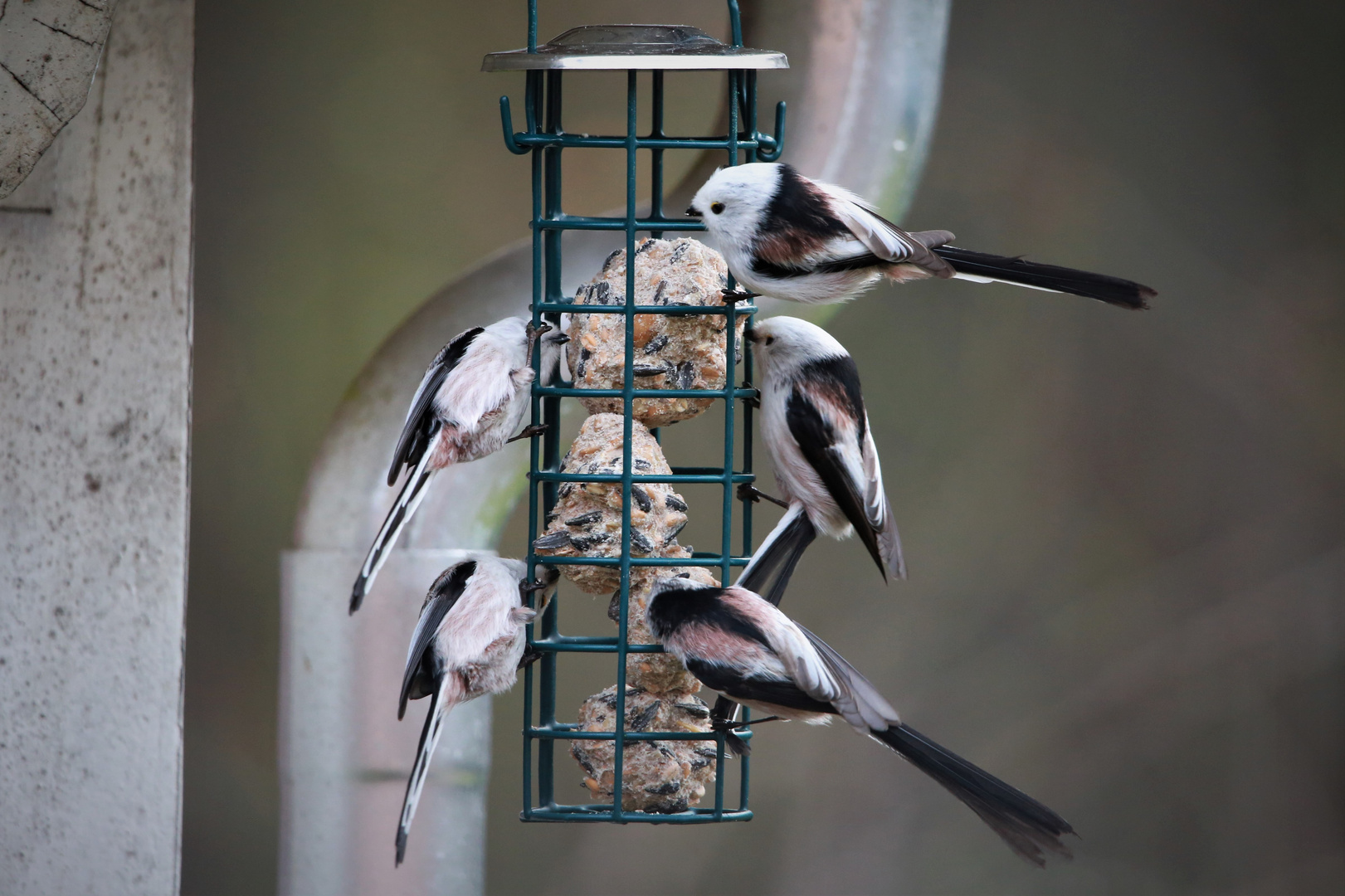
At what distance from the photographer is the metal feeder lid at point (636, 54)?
166 cm

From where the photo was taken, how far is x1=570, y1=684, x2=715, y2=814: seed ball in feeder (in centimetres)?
190

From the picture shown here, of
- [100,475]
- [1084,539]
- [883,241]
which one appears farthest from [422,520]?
[1084,539]

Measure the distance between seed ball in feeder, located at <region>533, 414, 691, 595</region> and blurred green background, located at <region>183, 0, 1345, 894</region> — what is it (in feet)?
4.85

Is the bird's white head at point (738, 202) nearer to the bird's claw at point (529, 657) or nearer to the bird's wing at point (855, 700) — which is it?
the bird's wing at point (855, 700)

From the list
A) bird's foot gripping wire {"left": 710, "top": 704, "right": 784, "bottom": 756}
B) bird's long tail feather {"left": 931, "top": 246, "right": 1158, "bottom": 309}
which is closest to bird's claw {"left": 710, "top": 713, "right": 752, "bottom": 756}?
bird's foot gripping wire {"left": 710, "top": 704, "right": 784, "bottom": 756}

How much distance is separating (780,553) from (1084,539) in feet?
6.47

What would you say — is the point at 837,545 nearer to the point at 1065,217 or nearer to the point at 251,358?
the point at 1065,217

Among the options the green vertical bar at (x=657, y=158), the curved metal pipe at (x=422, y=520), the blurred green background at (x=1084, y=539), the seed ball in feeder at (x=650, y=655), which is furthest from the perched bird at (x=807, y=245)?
the blurred green background at (x=1084, y=539)

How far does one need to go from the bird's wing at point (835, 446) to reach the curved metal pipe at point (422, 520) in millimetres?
745

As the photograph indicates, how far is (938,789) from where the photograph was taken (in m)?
3.74

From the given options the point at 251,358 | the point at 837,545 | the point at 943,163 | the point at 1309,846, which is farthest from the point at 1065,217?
the point at 251,358

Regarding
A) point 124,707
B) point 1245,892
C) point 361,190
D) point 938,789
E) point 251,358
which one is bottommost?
point 1245,892

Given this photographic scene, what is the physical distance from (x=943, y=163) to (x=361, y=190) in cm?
150

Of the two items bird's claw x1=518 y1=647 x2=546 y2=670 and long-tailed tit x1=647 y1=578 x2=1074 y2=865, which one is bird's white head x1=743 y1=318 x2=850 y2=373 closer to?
long-tailed tit x1=647 y1=578 x2=1074 y2=865
